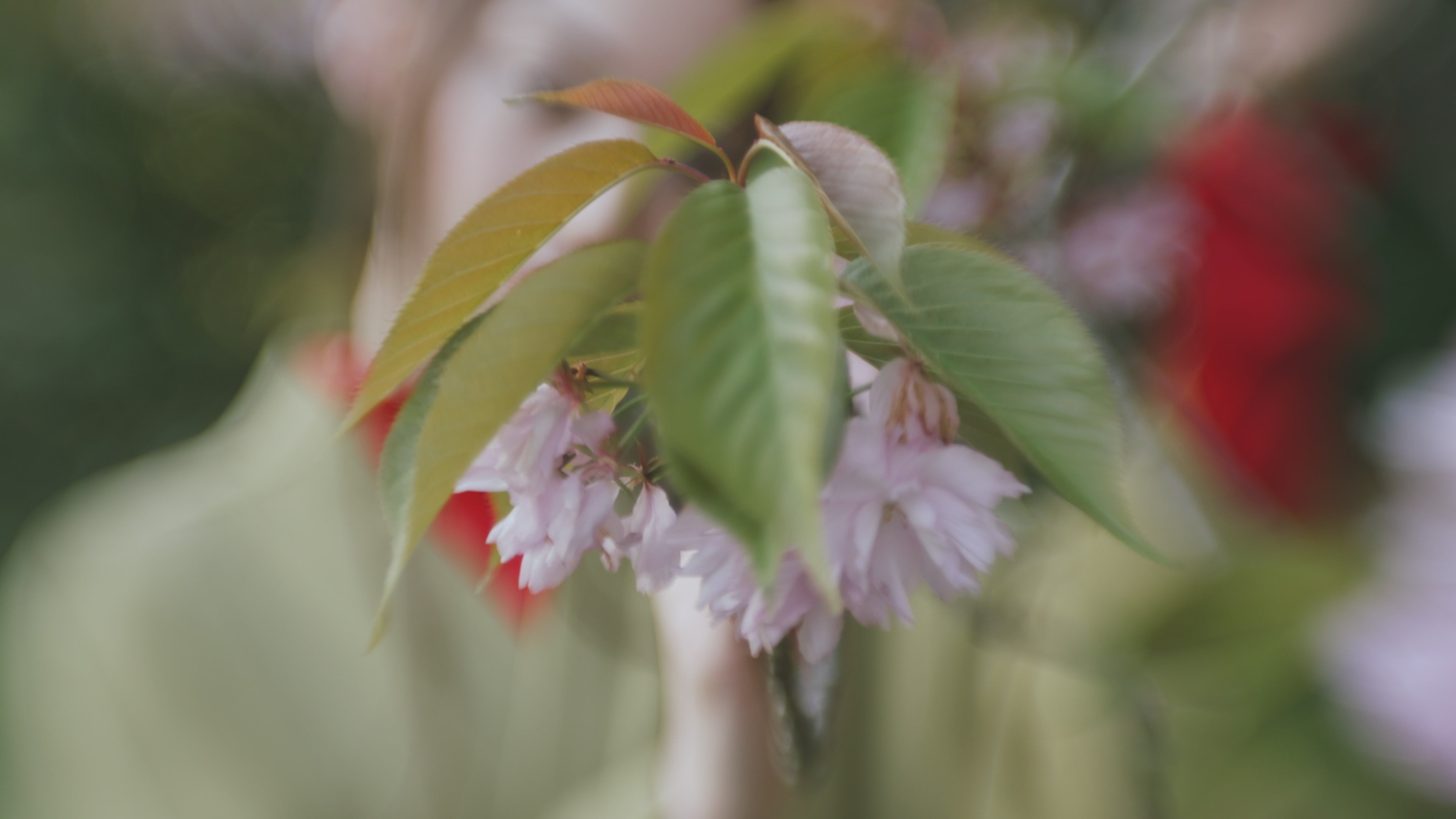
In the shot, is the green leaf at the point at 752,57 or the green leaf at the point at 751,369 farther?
the green leaf at the point at 752,57

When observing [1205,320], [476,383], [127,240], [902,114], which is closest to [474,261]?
[476,383]

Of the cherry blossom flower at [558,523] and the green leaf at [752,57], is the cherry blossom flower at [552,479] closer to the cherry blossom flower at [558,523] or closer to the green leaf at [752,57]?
the cherry blossom flower at [558,523]

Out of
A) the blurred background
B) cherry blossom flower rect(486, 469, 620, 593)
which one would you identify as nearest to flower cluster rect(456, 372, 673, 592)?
cherry blossom flower rect(486, 469, 620, 593)

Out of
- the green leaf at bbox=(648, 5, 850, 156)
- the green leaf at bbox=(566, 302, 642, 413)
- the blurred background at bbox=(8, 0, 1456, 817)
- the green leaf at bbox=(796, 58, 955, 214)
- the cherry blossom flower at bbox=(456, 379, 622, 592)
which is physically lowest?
the blurred background at bbox=(8, 0, 1456, 817)

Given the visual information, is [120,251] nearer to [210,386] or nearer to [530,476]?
[210,386]

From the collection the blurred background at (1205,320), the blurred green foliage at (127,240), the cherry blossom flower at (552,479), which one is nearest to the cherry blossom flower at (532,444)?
the cherry blossom flower at (552,479)

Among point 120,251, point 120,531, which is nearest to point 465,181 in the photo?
point 120,531

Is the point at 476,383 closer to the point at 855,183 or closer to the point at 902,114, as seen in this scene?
the point at 855,183

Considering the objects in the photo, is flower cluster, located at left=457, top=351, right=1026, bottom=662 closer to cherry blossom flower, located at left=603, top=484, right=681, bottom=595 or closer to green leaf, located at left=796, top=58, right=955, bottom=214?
cherry blossom flower, located at left=603, top=484, right=681, bottom=595
